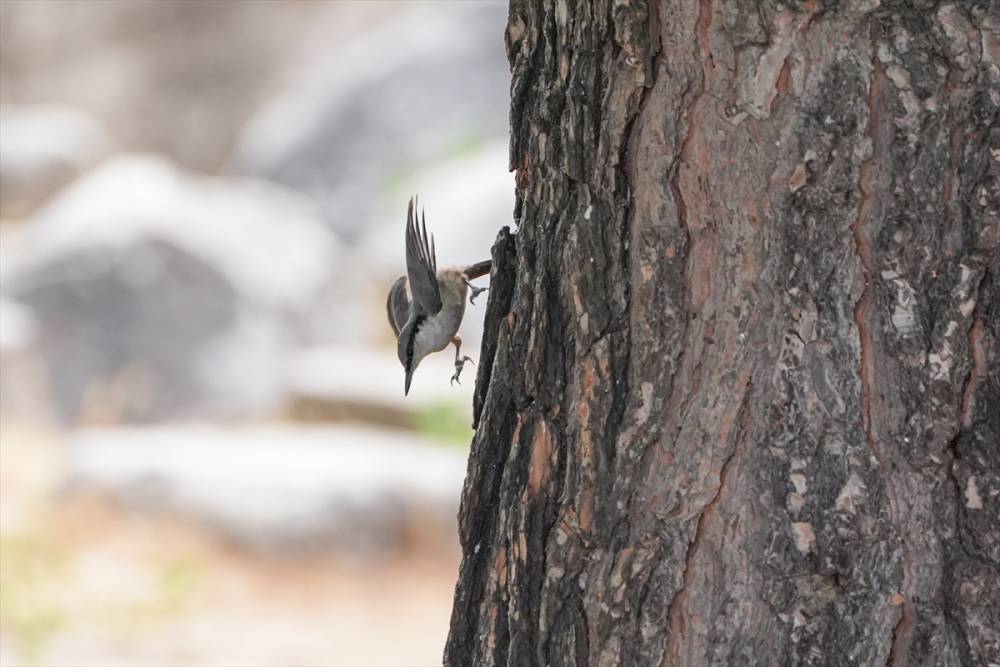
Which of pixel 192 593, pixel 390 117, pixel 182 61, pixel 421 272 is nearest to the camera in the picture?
pixel 421 272

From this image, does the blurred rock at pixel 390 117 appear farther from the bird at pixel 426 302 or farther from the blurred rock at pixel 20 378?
the bird at pixel 426 302

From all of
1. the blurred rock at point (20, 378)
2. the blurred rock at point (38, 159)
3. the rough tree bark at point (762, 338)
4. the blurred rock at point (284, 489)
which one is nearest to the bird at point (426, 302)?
the rough tree bark at point (762, 338)

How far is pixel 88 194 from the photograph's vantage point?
26.7 feet

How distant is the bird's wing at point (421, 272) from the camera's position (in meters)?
1.99

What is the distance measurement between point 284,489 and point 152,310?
6.60 ft

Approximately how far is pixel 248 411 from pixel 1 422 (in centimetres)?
137

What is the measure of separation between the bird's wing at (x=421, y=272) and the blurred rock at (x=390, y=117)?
774 cm

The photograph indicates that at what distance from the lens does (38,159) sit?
425 inches

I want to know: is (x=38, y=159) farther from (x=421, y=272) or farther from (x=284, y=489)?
(x=421, y=272)

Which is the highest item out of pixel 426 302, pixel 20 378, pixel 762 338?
pixel 20 378

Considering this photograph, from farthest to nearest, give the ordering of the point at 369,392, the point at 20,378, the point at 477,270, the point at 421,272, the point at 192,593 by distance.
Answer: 1. the point at 20,378
2. the point at 369,392
3. the point at 192,593
4. the point at 477,270
5. the point at 421,272

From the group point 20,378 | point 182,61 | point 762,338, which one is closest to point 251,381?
point 20,378

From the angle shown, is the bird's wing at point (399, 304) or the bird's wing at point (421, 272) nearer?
the bird's wing at point (421, 272)

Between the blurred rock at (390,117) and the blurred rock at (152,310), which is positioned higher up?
the blurred rock at (390,117)
